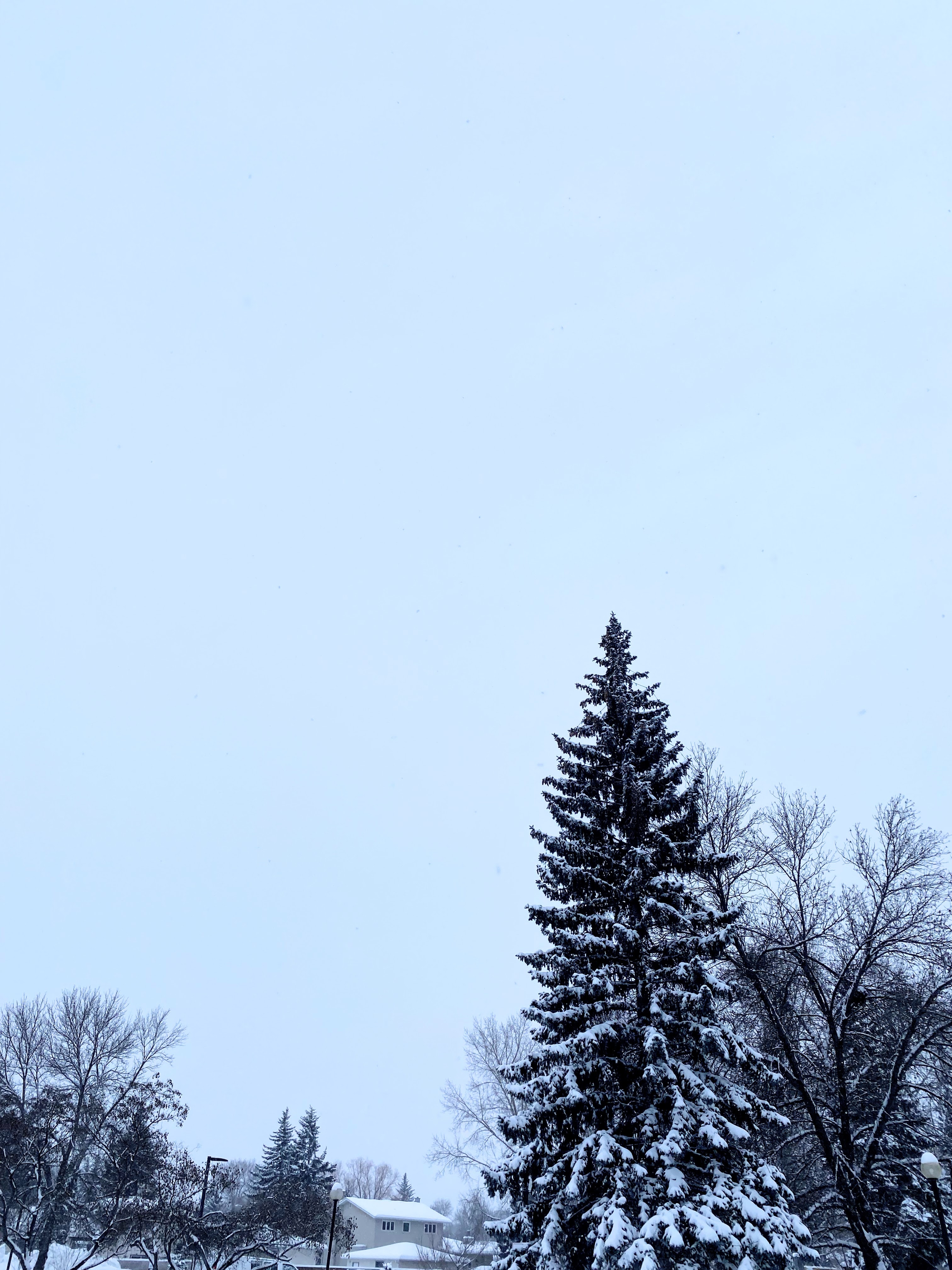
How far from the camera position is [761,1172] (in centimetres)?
1373

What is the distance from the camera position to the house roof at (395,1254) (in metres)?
64.8

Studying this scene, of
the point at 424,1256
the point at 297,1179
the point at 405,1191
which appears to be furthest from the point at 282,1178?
the point at 405,1191

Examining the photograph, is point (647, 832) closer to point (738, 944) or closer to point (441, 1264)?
point (738, 944)

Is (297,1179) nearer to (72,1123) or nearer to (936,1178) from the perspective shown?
(72,1123)

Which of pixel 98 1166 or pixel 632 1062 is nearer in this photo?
pixel 632 1062

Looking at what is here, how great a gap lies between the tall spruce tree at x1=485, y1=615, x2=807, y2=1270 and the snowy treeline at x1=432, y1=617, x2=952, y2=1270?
0.04 meters

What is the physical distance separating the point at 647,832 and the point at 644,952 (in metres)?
2.19

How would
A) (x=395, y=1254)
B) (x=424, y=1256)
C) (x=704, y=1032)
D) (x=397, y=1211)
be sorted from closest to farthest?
(x=704, y=1032) < (x=424, y=1256) < (x=395, y=1254) < (x=397, y=1211)

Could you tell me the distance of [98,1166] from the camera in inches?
1693

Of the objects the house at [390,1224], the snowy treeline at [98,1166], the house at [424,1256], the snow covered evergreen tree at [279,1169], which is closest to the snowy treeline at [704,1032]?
the snowy treeline at [98,1166]

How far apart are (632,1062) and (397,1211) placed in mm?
72568

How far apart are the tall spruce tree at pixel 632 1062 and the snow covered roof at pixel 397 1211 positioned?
6731 centimetres

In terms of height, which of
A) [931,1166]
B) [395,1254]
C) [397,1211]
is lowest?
[395,1254]

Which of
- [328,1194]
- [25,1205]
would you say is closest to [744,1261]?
[25,1205]
